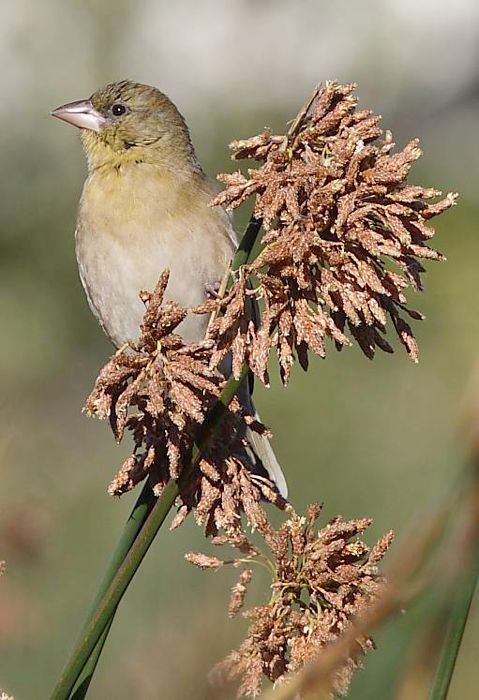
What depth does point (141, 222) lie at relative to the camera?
2.50 m

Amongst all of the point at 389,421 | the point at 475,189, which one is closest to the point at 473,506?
the point at 389,421

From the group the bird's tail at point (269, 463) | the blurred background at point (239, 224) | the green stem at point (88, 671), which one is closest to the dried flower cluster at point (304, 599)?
the green stem at point (88, 671)

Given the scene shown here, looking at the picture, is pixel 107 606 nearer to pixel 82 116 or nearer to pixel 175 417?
pixel 175 417

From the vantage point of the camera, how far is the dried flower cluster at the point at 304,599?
41.9 inches

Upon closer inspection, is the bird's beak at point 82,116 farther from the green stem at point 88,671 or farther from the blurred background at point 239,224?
the green stem at point 88,671

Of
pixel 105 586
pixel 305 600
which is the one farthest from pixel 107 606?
pixel 305 600

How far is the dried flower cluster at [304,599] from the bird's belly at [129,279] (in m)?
1.35

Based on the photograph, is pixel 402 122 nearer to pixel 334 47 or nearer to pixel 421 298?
pixel 334 47

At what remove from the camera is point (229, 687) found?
103 centimetres

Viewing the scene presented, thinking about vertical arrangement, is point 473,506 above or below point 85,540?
below

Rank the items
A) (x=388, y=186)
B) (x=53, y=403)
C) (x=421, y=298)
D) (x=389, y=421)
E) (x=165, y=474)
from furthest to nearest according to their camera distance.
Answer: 1. (x=53, y=403)
2. (x=421, y=298)
3. (x=389, y=421)
4. (x=165, y=474)
5. (x=388, y=186)

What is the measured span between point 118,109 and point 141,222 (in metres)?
0.40

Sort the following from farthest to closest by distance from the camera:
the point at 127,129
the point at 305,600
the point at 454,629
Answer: the point at 127,129 < the point at 305,600 < the point at 454,629

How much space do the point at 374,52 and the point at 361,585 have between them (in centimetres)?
578
